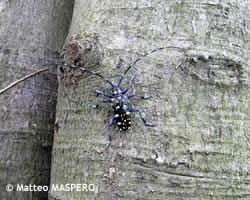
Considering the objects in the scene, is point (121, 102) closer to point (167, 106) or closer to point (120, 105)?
point (120, 105)

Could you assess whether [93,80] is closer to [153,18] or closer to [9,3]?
[153,18]

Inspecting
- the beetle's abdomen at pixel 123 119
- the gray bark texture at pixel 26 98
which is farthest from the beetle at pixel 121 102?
the gray bark texture at pixel 26 98

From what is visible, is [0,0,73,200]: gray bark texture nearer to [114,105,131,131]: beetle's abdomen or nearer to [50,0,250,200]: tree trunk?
[50,0,250,200]: tree trunk

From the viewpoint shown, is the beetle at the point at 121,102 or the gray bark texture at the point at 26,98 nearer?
the beetle at the point at 121,102

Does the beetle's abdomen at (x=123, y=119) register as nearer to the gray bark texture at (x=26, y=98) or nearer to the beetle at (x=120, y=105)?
the beetle at (x=120, y=105)

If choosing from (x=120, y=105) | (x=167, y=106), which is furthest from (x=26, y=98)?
(x=167, y=106)

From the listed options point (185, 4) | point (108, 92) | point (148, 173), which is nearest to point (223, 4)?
point (185, 4)

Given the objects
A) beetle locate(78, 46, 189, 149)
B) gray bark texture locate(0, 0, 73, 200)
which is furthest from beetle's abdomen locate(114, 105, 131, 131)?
gray bark texture locate(0, 0, 73, 200)
